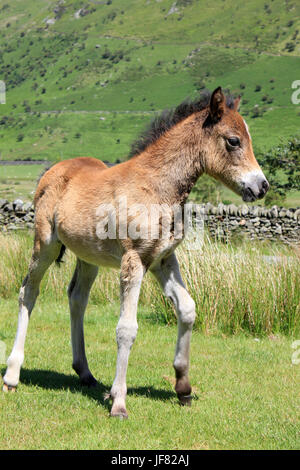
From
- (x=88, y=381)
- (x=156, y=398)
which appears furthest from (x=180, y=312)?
(x=88, y=381)

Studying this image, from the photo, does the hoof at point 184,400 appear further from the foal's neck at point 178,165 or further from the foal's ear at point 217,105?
the foal's ear at point 217,105

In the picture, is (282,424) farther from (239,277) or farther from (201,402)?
(239,277)

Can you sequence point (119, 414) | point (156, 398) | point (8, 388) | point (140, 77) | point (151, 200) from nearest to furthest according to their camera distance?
point (119, 414) → point (151, 200) → point (156, 398) → point (8, 388) → point (140, 77)

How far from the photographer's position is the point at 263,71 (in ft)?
437

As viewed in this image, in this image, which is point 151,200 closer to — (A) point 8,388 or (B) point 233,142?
(B) point 233,142

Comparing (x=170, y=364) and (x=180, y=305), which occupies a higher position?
(x=180, y=305)

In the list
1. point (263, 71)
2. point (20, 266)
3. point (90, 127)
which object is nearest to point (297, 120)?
point (263, 71)

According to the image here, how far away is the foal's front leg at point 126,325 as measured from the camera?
4.83 m

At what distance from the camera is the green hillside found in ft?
383

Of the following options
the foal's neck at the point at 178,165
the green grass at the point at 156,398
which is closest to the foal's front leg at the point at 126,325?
the green grass at the point at 156,398

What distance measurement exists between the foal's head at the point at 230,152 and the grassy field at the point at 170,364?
2.02 metres

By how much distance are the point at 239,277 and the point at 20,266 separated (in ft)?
15.3

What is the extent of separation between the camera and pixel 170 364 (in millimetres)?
6883

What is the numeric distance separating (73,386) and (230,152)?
2991 millimetres
